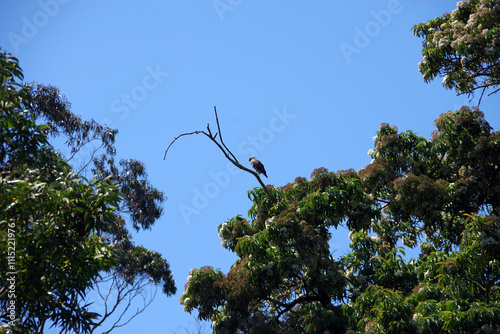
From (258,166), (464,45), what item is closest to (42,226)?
(258,166)

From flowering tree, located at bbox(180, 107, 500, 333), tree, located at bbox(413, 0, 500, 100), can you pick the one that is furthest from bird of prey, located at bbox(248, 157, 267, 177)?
tree, located at bbox(413, 0, 500, 100)

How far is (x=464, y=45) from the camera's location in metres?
13.3

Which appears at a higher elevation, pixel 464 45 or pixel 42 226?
pixel 464 45

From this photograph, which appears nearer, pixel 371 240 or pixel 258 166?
pixel 371 240

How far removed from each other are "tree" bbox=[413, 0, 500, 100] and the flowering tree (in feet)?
5.37

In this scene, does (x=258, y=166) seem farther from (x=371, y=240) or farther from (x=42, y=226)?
(x=42, y=226)

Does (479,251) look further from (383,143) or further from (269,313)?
(269,313)

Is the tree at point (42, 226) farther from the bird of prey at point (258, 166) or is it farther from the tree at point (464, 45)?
the tree at point (464, 45)

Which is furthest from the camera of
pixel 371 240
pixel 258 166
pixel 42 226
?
pixel 258 166

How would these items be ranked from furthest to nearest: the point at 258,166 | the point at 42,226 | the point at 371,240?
the point at 258,166 → the point at 371,240 → the point at 42,226

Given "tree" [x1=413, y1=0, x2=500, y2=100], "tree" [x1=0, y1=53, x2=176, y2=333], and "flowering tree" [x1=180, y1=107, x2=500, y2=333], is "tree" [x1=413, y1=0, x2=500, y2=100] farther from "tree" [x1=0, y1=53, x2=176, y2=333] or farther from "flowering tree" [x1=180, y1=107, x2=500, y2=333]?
"tree" [x1=0, y1=53, x2=176, y2=333]

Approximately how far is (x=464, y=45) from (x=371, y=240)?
18.3ft

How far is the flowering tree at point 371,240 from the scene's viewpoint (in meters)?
10.1

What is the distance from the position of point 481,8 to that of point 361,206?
20.4ft
